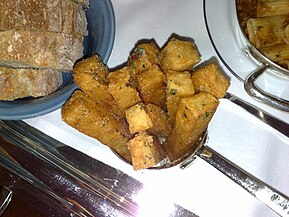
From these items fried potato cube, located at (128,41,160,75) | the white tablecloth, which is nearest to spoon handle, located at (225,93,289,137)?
the white tablecloth

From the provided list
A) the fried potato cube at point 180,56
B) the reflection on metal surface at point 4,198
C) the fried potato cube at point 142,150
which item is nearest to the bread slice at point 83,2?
the fried potato cube at point 180,56

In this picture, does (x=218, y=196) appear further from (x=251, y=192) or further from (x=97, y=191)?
(x=97, y=191)

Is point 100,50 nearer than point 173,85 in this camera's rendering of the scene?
No

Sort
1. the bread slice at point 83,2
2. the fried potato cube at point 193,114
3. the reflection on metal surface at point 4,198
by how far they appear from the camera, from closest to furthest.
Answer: the fried potato cube at point 193,114, the bread slice at point 83,2, the reflection on metal surface at point 4,198

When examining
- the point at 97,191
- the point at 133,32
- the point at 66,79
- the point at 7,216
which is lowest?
the point at 7,216

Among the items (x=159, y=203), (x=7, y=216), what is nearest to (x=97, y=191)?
(x=159, y=203)

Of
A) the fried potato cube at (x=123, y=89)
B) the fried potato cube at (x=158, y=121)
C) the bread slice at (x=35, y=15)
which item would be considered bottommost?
the fried potato cube at (x=158, y=121)

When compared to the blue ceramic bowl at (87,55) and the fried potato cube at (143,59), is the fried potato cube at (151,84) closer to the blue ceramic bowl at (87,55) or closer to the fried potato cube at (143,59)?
the fried potato cube at (143,59)
